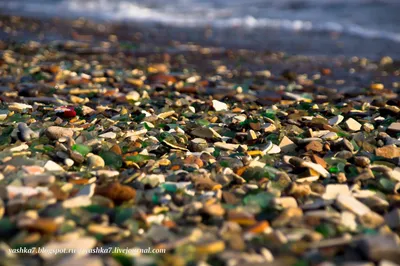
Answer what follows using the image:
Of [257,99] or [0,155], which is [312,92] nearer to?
[257,99]

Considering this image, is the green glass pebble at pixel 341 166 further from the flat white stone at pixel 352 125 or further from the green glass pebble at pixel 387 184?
the flat white stone at pixel 352 125

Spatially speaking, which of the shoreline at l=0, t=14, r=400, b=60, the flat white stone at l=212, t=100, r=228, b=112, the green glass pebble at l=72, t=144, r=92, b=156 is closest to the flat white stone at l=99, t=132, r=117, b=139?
the green glass pebble at l=72, t=144, r=92, b=156

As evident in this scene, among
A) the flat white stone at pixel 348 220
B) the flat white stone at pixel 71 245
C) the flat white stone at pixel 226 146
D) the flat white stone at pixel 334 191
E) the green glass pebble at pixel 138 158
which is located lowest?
the flat white stone at pixel 226 146

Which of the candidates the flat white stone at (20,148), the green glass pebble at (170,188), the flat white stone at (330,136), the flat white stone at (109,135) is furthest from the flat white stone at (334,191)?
the flat white stone at (20,148)

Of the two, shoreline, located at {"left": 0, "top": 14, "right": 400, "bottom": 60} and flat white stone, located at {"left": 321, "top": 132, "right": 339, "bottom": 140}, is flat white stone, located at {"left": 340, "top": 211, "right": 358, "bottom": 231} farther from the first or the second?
shoreline, located at {"left": 0, "top": 14, "right": 400, "bottom": 60}

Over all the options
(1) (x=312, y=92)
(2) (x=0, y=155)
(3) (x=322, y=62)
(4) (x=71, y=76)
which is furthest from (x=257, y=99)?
(3) (x=322, y=62)

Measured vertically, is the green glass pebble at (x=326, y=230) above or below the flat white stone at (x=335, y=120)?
above

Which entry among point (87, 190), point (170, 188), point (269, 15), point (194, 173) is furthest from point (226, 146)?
point (269, 15)

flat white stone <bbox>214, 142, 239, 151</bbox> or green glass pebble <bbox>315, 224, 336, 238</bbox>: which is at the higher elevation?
green glass pebble <bbox>315, 224, 336, 238</bbox>
